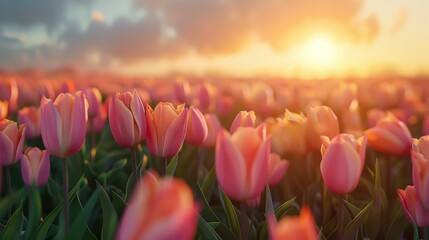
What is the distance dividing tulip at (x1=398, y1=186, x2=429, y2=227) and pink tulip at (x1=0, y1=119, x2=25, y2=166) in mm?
1591

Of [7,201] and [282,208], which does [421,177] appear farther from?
[7,201]

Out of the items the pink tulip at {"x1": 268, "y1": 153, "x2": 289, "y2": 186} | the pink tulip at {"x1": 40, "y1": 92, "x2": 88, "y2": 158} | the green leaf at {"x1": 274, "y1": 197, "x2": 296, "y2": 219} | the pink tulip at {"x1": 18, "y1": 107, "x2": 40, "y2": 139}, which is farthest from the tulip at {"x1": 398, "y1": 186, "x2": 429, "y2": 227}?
the pink tulip at {"x1": 18, "y1": 107, "x2": 40, "y2": 139}

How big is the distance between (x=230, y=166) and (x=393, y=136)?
5.13ft

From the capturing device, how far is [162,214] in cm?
76

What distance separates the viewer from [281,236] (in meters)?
0.80

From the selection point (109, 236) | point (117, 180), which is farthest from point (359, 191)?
point (109, 236)

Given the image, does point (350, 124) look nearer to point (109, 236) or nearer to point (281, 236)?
point (109, 236)

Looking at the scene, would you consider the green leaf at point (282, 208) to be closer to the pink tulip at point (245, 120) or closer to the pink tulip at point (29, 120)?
the pink tulip at point (245, 120)

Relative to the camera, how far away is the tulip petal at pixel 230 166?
4.57 ft

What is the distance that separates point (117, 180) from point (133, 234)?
243cm

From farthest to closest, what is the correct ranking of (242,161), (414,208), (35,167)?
(35,167) < (414,208) < (242,161)

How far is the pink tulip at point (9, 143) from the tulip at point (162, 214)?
151cm

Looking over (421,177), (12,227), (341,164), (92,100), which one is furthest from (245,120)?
(92,100)

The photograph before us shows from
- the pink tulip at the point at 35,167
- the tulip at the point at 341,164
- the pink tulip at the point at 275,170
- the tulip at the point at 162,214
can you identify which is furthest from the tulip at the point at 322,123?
the tulip at the point at 162,214
